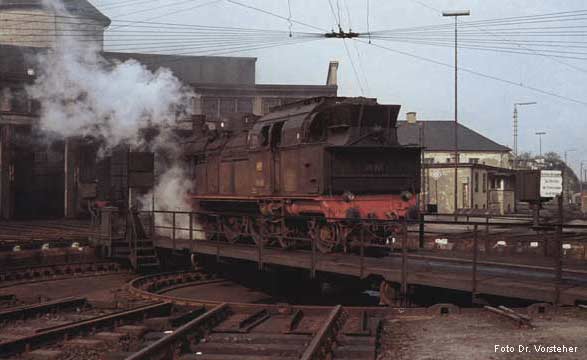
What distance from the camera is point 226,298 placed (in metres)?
14.3

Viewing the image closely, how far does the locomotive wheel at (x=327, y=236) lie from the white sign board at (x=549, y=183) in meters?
4.88

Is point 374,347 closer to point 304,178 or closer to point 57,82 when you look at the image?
point 304,178

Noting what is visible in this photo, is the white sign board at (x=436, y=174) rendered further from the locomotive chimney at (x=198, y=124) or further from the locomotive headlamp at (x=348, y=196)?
the locomotive headlamp at (x=348, y=196)

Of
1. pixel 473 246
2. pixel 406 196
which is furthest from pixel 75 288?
pixel 473 246

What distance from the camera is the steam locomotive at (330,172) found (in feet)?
43.6

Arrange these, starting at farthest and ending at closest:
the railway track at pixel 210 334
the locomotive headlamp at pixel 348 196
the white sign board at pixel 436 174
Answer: the white sign board at pixel 436 174
the locomotive headlamp at pixel 348 196
the railway track at pixel 210 334

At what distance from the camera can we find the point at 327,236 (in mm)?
13633

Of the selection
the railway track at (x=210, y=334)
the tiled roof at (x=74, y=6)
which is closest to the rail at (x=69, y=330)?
the railway track at (x=210, y=334)

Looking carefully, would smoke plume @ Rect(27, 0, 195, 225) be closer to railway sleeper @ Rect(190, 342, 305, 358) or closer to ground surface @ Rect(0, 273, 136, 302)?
ground surface @ Rect(0, 273, 136, 302)

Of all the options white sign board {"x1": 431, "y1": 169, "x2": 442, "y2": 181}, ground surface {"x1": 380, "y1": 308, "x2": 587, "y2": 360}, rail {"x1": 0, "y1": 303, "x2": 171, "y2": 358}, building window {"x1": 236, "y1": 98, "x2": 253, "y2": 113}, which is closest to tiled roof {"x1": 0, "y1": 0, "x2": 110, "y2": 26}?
building window {"x1": 236, "y1": 98, "x2": 253, "y2": 113}

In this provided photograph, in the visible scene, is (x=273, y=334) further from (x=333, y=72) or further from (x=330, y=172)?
(x=333, y=72)

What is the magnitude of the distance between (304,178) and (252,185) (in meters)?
2.42

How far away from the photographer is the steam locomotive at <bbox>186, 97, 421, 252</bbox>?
43.6 ft

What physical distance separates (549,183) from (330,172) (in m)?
4.90
